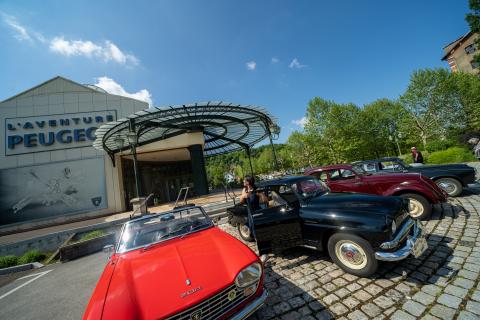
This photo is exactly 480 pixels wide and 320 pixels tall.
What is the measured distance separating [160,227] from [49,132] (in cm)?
2036

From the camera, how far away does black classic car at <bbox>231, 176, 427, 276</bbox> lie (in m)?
2.74

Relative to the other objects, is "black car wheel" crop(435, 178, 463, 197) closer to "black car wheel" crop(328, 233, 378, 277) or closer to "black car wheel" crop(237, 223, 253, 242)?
"black car wheel" crop(328, 233, 378, 277)

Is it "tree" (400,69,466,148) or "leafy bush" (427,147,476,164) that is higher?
"tree" (400,69,466,148)

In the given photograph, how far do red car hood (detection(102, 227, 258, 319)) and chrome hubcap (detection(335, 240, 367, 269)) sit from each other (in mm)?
1701

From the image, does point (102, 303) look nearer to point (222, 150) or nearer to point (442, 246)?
point (442, 246)

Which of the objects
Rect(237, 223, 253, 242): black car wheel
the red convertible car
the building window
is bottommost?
Rect(237, 223, 253, 242): black car wheel

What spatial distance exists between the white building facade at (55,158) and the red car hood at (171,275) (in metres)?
16.9

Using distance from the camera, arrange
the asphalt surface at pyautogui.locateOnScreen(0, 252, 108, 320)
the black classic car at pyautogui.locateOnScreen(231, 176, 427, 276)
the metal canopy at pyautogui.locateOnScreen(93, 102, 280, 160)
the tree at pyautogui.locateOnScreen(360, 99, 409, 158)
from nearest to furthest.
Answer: the black classic car at pyautogui.locateOnScreen(231, 176, 427, 276), the asphalt surface at pyautogui.locateOnScreen(0, 252, 108, 320), the metal canopy at pyautogui.locateOnScreen(93, 102, 280, 160), the tree at pyautogui.locateOnScreen(360, 99, 409, 158)

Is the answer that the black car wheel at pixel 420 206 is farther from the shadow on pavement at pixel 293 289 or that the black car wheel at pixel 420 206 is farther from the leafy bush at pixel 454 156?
the leafy bush at pixel 454 156

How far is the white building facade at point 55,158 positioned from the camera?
1493cm


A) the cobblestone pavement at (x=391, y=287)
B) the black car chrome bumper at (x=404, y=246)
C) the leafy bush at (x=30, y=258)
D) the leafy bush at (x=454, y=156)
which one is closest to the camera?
the cobblestone pavement at (x=391, y=287)

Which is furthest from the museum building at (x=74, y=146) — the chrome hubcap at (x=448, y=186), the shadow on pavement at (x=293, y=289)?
the shadow on pavement at (x=293, y=289)

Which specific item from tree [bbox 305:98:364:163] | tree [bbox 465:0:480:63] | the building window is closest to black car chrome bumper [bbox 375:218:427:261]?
tree [bbox 465:0:480:63]

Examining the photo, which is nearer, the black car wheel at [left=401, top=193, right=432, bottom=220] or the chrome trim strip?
the chrome trim strip
